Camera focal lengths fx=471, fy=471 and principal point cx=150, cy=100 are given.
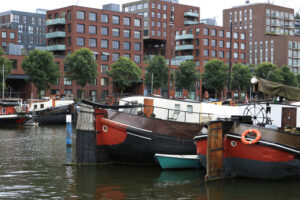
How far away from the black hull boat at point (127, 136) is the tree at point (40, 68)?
2215 inches

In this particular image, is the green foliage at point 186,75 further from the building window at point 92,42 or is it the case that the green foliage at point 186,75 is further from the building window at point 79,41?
the building window at point 79,41

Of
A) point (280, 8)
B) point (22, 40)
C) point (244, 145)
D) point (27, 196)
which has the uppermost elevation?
point (280, 8)

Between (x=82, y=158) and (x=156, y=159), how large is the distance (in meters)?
4.18

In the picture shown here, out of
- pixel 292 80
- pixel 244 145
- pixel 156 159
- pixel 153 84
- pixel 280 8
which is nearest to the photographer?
pixel 244 145

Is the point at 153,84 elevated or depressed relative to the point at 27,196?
elevated

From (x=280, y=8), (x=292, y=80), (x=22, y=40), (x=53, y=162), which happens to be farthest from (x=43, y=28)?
(x=53, y=162)

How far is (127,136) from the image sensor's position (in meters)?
24.2

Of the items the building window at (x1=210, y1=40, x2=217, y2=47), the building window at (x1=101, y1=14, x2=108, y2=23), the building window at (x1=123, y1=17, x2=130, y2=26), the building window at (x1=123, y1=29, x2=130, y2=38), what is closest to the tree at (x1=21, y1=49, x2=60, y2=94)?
the building window at (x1=101, y1=14, x2=108, y2=23)

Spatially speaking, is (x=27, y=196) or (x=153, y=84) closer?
(x=27, y=196)

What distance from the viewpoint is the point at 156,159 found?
24.2 metres

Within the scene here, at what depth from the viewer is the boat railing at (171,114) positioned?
2686 cm

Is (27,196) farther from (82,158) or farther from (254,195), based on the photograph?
(254,195)

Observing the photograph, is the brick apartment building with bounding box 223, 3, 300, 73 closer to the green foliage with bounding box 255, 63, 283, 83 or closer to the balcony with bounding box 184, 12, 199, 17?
the balcony with bounding box 184, 12, 199, 17

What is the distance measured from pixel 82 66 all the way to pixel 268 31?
93754 millimetres
